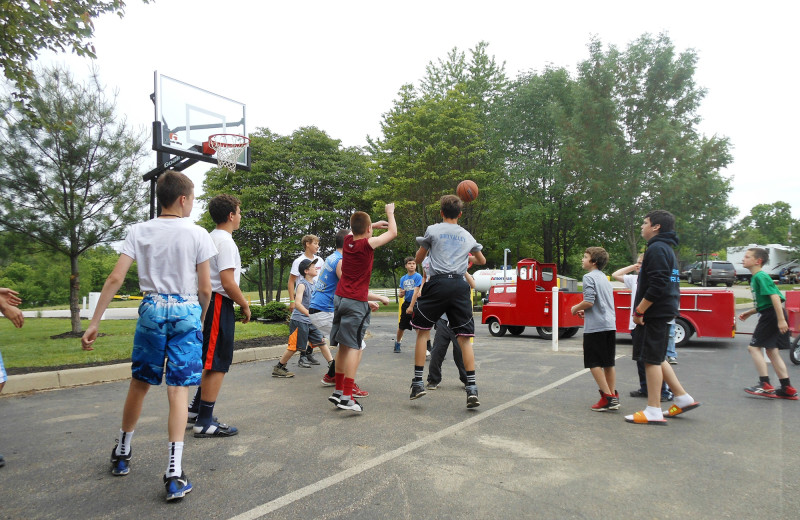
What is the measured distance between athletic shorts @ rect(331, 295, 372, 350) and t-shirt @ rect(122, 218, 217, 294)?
191 cm

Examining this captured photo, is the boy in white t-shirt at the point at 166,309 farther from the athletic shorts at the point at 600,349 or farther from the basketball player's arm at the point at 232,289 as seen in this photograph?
the athletic shorts at the point at 600,349

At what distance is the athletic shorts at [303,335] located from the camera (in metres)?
7.03

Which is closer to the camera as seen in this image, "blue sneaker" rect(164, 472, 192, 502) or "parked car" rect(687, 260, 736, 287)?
"blue sneaker" rect(164, 472, 192, 502)

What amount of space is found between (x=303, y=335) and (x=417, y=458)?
384 centimetres

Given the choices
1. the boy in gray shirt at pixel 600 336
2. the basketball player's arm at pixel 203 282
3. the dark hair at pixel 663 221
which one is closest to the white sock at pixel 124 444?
the basketball player's arm at pixel 203 282

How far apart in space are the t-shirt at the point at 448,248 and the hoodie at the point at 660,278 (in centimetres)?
167

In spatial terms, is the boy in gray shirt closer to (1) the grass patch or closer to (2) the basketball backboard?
(1) the grass patch

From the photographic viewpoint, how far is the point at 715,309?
10.2m

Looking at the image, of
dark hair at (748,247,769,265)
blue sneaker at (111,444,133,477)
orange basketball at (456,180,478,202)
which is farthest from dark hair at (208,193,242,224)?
dark hair at (748,247,769,265)

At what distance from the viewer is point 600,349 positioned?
5.11 meters

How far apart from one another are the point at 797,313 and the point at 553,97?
25.3 m

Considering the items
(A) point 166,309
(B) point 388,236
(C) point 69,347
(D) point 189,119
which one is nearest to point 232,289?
(A) point 166,309

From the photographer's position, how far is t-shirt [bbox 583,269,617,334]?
5.15 m

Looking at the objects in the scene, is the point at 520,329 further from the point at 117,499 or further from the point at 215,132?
the point at 117,499
